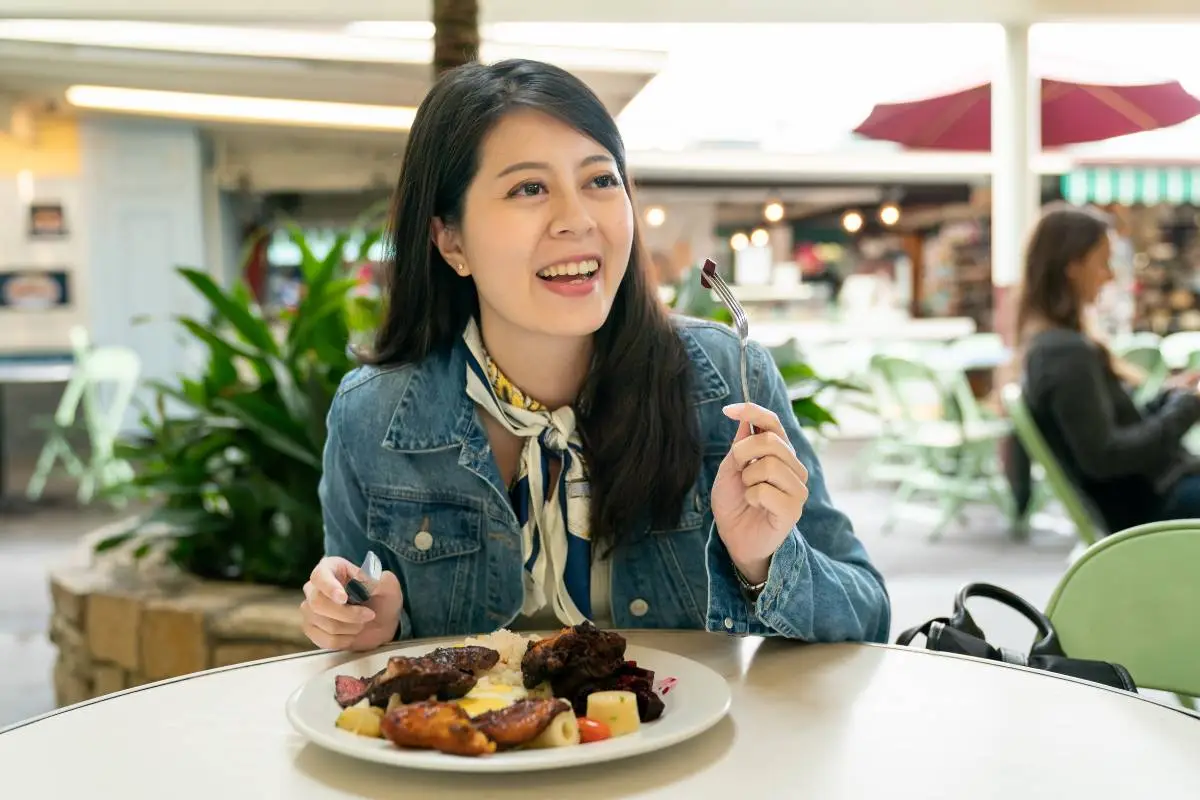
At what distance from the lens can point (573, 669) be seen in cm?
93

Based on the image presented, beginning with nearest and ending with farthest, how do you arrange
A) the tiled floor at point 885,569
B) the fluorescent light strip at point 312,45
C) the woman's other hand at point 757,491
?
the woman's other hand at point 757,491, the tiled floor at point 885,569, the fluorescent light strip at point 312,45

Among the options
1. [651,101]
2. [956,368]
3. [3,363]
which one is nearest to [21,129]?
[3,363]

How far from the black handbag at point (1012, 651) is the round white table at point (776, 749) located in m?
0.11

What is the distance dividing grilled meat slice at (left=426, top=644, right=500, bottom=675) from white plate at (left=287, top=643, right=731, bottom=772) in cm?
9

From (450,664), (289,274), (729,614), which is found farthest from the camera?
(289,274)

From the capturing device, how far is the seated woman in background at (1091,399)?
3.21m

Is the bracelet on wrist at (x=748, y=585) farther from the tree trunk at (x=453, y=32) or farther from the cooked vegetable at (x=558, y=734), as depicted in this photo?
the tree trunk at (x=453, y=32)

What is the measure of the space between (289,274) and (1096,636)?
36.2ft

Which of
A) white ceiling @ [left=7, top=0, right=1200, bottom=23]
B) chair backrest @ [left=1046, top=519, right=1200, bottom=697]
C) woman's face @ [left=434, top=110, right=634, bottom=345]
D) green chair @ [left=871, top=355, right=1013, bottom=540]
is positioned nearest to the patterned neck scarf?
woman's face @ [left=434, top=110, right=634, bottom=345]

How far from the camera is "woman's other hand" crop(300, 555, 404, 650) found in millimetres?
1156

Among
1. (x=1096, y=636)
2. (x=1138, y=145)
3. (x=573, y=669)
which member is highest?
(x=1138, y=145)

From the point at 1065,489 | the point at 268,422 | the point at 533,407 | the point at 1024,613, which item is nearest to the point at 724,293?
the point at 533,407

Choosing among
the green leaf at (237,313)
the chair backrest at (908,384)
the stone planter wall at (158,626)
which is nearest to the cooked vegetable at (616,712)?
the stone planter wall at (158,626)

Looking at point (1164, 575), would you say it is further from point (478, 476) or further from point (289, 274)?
point (289, 274)
